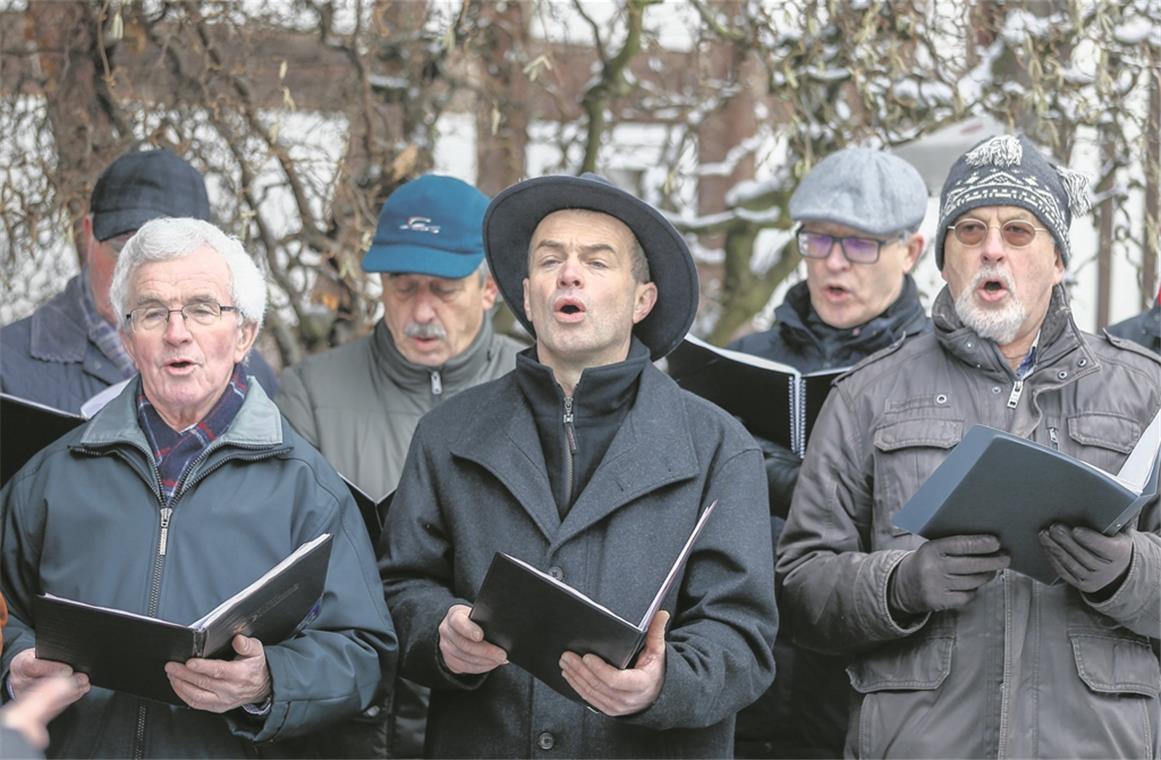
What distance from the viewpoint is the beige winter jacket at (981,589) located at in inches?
133

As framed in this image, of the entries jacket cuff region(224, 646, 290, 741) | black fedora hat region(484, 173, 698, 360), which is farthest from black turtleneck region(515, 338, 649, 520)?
jacket cuff region(224, 646, 290, 741)

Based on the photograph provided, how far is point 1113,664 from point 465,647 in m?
1.39

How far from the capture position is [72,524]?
337 cm

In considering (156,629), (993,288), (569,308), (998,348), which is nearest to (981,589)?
(998,348)

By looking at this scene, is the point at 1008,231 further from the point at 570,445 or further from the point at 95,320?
the point at 95,320

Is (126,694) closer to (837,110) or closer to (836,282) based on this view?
(836,282)

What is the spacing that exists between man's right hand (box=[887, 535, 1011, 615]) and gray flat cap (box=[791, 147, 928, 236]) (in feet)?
5.04

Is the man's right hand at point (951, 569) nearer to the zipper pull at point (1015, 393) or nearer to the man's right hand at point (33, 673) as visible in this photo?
the zipper pull at point (1015, 393)

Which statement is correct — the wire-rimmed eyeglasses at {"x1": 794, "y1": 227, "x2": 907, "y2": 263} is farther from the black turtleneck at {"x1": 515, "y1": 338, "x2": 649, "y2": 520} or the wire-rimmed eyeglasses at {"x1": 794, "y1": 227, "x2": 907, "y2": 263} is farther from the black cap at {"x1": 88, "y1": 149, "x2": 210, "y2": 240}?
the black cap at {"x1": 88, "y1": 149, "x2": 210, "y2": 240}

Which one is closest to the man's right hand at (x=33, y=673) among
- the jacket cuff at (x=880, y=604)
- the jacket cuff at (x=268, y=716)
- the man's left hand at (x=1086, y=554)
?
the jacket cuff at (x=268, y=716)

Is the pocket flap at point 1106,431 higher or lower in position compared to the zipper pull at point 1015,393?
lower

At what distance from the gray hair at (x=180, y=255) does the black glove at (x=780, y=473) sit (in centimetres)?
138

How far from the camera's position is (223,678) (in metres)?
3.13

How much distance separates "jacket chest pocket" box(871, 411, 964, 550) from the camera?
11.7 ft
